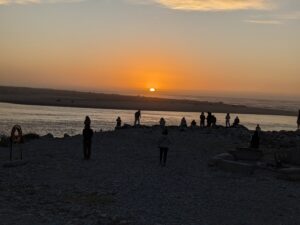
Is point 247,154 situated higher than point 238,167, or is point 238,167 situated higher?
point 247,154

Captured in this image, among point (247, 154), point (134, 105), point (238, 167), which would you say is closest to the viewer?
point (238, 167)

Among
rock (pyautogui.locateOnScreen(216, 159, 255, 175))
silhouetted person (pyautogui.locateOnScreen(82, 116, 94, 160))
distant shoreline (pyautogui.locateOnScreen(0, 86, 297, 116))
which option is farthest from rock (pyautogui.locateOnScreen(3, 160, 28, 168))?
distant shoreline (pyautogui.locateOnScreen(0, 86, 297, 116))

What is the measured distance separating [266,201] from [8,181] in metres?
7.74

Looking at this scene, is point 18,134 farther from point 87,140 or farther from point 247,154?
point 247,154

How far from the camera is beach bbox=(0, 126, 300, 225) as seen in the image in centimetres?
1266

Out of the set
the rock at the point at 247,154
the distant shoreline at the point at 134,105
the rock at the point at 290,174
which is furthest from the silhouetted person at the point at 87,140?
the distant shoreline at the point at 134,105

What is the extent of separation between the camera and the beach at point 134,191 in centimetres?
1266

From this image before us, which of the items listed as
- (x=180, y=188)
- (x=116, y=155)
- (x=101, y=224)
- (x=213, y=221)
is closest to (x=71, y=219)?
(x=101, y=224)

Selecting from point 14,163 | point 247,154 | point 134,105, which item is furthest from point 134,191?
point 134,105

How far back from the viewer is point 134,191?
50.5 feet

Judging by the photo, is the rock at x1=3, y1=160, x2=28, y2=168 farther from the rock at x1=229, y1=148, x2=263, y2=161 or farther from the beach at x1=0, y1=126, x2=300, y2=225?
the rock at x1=229, y1=148, x2=263, y2=161

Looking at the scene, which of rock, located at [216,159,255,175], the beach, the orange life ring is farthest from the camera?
the orange life ring

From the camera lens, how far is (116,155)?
920 inches

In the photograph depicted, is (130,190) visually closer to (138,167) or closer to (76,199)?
(76,199)
